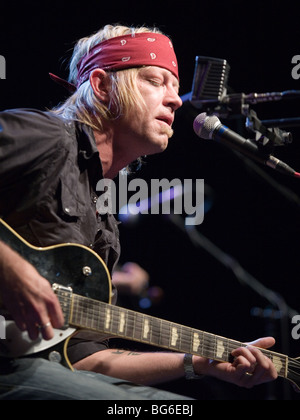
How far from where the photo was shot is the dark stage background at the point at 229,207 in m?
5.31

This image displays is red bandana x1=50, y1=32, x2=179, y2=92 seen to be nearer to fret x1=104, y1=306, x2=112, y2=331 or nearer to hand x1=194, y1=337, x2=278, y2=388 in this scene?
fret x1=104, y1=306, x2=112, y2=331

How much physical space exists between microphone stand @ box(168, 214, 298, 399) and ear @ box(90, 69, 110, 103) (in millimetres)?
3614

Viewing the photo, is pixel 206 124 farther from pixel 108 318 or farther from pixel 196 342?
pixel 196 342

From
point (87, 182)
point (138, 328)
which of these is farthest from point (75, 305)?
point (87, 182)

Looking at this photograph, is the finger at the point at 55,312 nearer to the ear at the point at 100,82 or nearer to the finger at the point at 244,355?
the finger at the point at 244,355

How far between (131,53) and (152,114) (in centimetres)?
41

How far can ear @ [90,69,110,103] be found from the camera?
2.90 m

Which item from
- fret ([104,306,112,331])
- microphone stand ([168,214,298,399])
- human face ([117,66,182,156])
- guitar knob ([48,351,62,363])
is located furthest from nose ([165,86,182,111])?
microphone stand ([168,214,298,399])

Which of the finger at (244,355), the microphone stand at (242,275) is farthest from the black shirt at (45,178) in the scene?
the microphone stand at (242,275)

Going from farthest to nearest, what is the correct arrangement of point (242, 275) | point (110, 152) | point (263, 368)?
→ point (242, 275), point (110, 152), point (263, 368)

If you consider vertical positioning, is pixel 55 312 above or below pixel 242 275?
below

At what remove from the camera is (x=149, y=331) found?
2400 mm

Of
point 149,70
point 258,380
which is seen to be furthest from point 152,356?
point 149,70


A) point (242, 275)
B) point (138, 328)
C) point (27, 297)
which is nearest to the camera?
point (27, 297)
